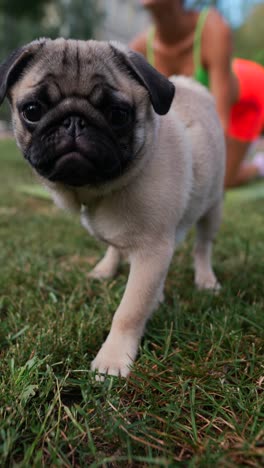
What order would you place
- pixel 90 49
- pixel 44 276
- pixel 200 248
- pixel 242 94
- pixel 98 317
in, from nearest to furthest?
pixel 90 49
pixel 98 317
pixel 44 276
pixel 200 248
pixel 242 94

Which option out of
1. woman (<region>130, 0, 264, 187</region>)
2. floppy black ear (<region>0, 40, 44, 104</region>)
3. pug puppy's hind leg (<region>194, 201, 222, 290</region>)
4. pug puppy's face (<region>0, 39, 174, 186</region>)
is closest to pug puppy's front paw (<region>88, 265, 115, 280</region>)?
pug puppy's hind leg (<region>194, 201, 222, 290</region>)

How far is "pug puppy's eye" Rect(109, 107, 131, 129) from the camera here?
1.84 metres

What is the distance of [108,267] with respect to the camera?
2.95m

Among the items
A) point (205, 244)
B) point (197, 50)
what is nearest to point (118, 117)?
point (205, 244)

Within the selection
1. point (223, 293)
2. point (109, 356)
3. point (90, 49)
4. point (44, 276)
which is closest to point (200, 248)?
point (223, 293)

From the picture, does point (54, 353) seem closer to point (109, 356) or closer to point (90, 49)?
point (109, 356)

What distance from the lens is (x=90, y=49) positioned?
1.94 metres

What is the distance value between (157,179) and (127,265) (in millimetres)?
1307

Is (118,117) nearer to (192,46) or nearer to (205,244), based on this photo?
(205,244)

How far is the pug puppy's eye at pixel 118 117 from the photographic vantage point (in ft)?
6.03

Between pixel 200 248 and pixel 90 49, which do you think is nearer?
pixel 90 49

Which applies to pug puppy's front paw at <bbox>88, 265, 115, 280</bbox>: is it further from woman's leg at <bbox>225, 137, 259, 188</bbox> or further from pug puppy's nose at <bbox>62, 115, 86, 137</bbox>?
woman's leg at <bbox>225, 137, 259, 188</bbox>

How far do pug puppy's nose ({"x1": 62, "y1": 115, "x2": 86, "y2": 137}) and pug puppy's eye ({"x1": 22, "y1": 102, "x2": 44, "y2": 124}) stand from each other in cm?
15

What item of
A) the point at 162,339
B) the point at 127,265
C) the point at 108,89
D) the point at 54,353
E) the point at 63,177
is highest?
the point at 108,89
